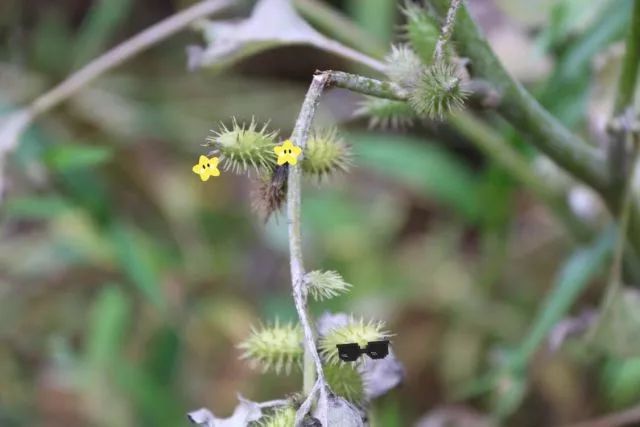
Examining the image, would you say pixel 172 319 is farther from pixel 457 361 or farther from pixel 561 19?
pixel 561 19

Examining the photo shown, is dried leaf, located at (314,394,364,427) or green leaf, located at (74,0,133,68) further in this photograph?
green leaf, located at (74,0,133,68)

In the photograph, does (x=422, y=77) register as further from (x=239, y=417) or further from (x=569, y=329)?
(x=569, y=329)

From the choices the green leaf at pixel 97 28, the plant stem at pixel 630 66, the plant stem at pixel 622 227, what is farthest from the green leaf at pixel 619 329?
the green leaf at pixel 97 28

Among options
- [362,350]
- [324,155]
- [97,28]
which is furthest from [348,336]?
[97,28]

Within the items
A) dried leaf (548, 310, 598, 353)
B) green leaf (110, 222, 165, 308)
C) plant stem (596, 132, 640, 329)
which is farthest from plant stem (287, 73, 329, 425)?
green leaf (110, 222, 165, 308)

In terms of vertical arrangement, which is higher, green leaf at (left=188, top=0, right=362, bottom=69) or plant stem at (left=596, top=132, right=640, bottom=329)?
green leaf at (left=188, top=0, right=362, bottom=69)

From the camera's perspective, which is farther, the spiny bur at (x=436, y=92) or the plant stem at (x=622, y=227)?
the plant stem at (x=622, y=227)

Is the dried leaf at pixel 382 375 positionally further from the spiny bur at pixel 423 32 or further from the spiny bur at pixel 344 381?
the spiny bur at pixel 423 32

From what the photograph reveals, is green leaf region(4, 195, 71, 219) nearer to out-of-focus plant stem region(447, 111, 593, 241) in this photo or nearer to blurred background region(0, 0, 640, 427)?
blurred background region(0, 0, 640, 427)

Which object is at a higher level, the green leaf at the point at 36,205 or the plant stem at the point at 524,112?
the green leaf at the point at 36,205
